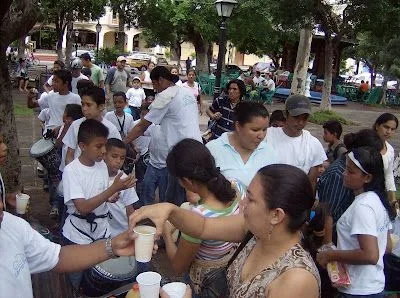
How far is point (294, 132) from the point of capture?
164 inches

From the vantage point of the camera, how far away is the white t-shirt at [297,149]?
4.12 m

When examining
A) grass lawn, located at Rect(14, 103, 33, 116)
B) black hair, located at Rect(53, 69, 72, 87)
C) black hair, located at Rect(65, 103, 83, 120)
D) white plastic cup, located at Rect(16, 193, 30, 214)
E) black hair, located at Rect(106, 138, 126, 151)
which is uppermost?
black hair, located at Rect(53, 69, 72, 87)

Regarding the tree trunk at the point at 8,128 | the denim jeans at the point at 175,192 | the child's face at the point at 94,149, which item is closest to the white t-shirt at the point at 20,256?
the child's face at the point at 94,149

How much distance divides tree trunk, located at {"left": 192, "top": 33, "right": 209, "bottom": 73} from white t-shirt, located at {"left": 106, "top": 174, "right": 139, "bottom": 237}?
23298mm

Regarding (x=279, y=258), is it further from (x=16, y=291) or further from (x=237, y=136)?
(x=237, y=136)

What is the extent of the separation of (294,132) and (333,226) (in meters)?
1.14

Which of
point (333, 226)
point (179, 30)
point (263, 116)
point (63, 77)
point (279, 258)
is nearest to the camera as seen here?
point (279, 258)

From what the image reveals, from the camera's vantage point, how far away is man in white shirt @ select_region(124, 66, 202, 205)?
4805 millimetres

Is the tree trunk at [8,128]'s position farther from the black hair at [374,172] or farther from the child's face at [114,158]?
the black hair at [374,172]

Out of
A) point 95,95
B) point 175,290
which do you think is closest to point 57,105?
point 95,95

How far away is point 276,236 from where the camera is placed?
1.89m

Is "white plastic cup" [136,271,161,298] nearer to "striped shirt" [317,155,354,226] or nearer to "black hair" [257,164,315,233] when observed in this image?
"black hair" [257,164,315,233]

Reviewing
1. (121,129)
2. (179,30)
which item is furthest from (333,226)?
(179,30)

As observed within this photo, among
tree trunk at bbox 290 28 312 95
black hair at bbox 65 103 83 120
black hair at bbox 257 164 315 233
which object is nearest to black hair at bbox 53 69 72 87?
black hair at bbox 65 103 83 120
